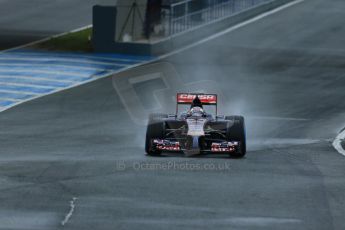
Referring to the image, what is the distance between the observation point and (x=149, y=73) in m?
38.1

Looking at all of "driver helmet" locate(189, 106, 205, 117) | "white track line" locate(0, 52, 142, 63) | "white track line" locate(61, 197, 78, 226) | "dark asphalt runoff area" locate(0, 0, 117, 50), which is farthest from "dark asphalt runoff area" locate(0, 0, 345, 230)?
"dark asphalt runoff area" locate(0, 0, 117, 50)

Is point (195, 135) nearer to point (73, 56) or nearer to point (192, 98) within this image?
point (192, 98)

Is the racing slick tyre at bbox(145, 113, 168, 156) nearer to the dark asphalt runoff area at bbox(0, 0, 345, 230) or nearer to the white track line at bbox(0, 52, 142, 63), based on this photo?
the dark asphalt runoff area at bbox(0, 0, 345, 230)

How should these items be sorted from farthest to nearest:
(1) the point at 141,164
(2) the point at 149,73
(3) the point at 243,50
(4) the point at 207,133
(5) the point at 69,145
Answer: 1. (3) the point at 243,50
2. (2) the point at 149,73
3. (5) the point at 69,145
4. (4) the point at 207,133
5. (1) the point at 141,164

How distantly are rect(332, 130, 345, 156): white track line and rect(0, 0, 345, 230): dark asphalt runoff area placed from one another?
22 centimetres

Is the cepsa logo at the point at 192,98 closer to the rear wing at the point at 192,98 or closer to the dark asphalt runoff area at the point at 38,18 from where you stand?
the rear wing at the point at 192,98

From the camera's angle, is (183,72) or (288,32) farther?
(288,32)

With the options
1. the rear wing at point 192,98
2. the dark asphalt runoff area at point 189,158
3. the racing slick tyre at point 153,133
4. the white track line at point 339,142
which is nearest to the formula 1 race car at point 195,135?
the racing slick tyre at point 153,133

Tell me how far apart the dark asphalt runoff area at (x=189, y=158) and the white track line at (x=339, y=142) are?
0.22 m

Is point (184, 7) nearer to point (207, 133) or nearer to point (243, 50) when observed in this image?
point (243, 50)

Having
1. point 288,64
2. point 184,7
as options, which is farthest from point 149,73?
point 184,7

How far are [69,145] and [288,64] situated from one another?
62.7ft

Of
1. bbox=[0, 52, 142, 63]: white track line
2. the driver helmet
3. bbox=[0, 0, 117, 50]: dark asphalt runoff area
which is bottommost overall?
bbox=[0, 52, 142, 63]: white track line

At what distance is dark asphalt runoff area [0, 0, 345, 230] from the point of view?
14.6 metres
